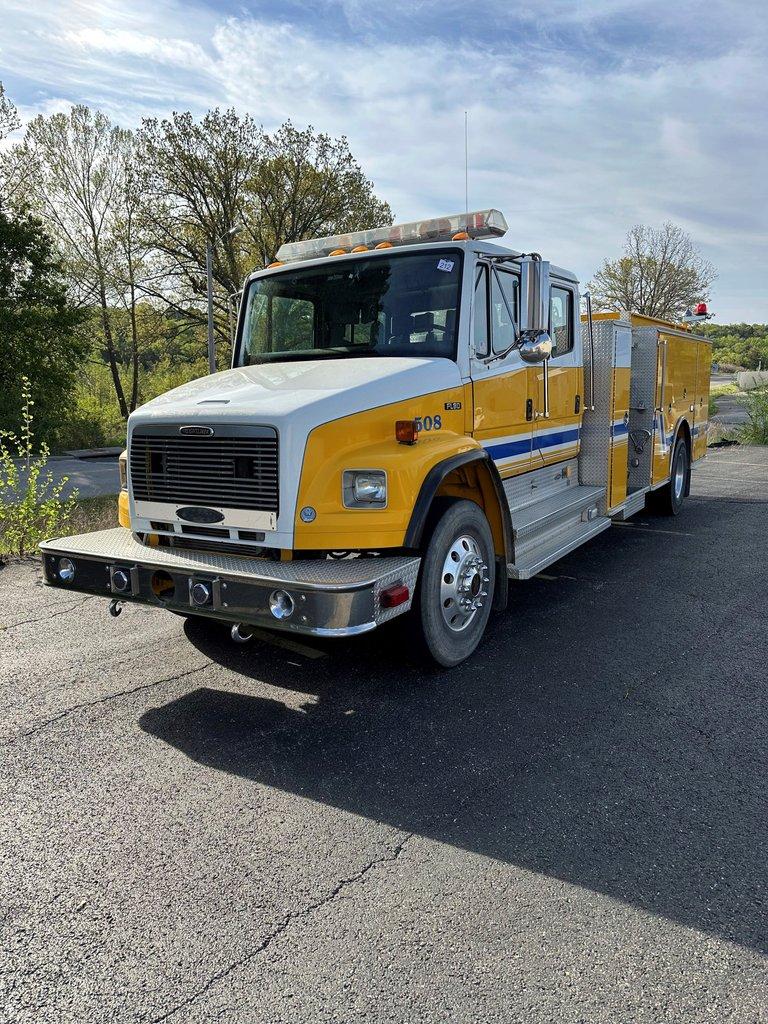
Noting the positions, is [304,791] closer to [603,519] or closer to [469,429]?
[469,429]

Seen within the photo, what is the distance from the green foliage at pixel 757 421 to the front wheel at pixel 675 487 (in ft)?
33.8

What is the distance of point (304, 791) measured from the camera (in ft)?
10.8

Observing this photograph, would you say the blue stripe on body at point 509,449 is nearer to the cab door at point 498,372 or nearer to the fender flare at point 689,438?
the cab door at point 498,372

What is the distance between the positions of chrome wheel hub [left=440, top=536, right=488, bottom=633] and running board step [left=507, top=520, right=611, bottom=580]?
36 centimetres

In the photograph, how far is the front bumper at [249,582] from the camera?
3.51 meters

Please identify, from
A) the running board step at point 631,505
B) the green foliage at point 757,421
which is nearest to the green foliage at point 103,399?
the green foliage at point 757,421

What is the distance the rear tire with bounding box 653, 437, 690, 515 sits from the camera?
9500 mm

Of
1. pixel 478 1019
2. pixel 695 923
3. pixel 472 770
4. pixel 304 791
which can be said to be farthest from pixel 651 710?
pixel 478 1019

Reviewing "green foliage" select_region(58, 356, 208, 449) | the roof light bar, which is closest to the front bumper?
the roof light bar

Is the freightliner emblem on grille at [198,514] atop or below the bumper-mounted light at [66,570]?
atop

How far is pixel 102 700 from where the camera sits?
4207mm

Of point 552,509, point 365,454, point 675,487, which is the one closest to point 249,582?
point 365,454

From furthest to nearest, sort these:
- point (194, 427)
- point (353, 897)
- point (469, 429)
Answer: point (469, 429)
point (194, 427)
point (353, 897)

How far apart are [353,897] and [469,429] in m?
2.91
